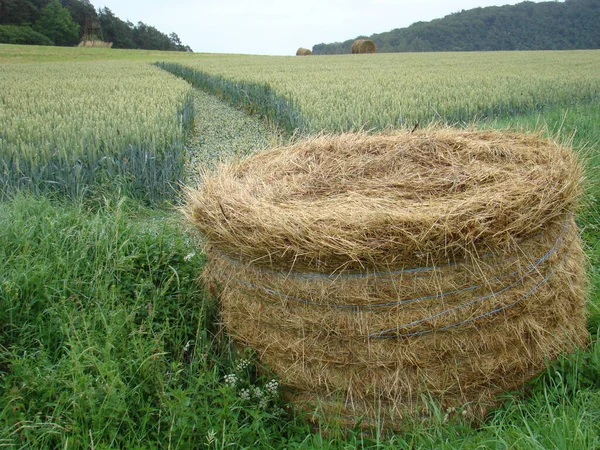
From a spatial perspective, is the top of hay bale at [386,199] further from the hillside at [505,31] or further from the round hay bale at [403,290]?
the hillside at [505,31]

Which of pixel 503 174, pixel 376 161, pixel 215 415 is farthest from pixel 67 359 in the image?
pixel 503 174

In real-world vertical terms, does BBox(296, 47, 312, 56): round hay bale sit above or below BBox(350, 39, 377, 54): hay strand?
below

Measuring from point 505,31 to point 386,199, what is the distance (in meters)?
68.8

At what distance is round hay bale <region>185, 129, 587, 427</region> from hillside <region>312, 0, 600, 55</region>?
58275 millimetres

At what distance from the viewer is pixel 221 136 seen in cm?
829

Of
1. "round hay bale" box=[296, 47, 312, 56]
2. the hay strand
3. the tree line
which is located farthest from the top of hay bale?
the tree line

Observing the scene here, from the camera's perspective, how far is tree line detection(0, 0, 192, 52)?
154 feet

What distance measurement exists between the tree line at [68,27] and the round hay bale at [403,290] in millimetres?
50691

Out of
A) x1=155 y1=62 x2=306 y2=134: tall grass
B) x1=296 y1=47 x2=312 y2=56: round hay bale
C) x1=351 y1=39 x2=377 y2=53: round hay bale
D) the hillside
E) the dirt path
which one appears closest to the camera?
the dirt path

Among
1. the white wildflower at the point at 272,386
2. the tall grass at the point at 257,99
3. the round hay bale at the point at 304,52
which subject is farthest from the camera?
the round hay bale at the point at 304,52

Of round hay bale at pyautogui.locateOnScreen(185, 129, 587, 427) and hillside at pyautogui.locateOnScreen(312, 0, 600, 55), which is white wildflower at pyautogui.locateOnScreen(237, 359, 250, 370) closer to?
round hay bale at pyautogui.locateOnScreen(185, 129, 587, 427)

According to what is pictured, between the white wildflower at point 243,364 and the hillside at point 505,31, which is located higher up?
the hillside at point 505,31

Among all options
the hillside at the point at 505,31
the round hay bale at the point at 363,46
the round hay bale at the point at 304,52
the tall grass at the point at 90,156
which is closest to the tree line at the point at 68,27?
the hillside at the point at 505,31

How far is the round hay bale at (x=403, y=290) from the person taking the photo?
70.7 inches
